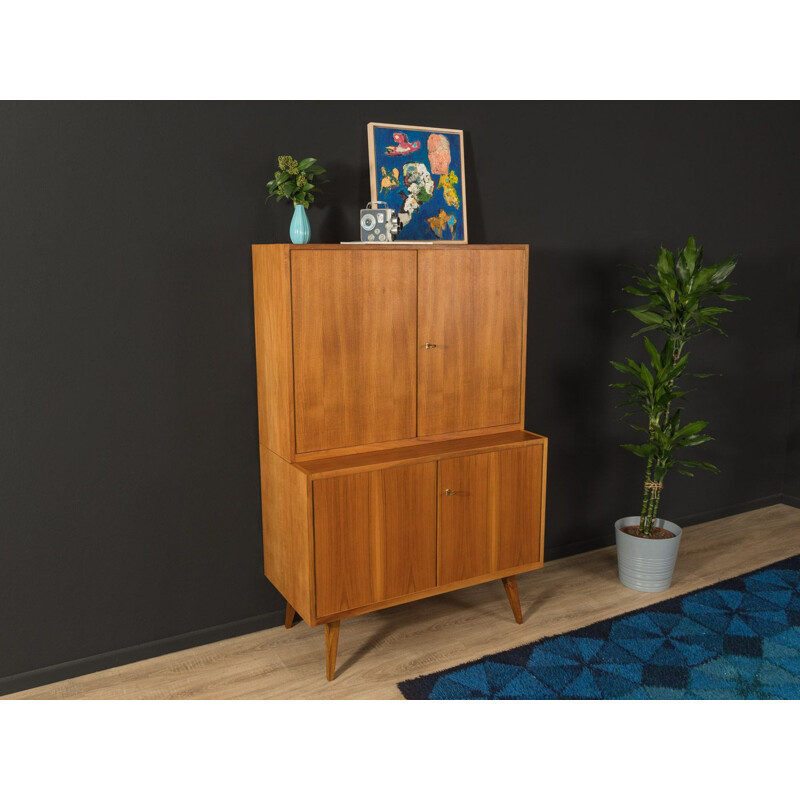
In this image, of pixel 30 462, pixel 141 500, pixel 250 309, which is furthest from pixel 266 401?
pixel 30 462

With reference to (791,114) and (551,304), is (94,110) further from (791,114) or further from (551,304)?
(791,114)

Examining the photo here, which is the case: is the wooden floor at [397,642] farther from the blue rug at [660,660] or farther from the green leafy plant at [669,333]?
the green leafy plant at [669,333]

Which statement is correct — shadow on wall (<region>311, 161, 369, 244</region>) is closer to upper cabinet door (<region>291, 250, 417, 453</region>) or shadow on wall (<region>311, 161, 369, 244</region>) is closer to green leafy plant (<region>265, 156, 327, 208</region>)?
green leafy plant (<region>265, 156, 327, 208</region>)

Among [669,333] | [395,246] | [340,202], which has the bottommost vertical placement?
[669,333]

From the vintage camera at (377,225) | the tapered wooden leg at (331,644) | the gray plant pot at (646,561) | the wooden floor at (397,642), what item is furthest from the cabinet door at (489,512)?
the vintage camera at (377,225)

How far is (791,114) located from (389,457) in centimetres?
315

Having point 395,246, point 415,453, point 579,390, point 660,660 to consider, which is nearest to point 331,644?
point 415,453

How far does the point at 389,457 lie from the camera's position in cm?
263

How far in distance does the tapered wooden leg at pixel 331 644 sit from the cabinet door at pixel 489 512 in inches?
16.9

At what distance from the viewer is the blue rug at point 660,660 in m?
2.54

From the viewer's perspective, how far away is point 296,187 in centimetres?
262

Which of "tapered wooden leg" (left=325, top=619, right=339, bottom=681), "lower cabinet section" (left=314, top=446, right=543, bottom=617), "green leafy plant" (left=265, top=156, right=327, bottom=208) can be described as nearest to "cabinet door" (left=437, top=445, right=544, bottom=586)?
"lower cabinet section" (left=314, top=446, right=543, bottom=617)

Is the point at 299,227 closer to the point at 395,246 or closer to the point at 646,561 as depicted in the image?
the point at 395,246

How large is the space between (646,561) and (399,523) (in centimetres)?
131
